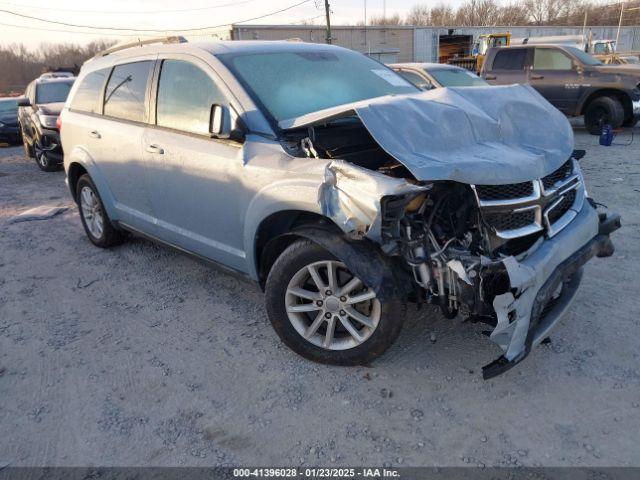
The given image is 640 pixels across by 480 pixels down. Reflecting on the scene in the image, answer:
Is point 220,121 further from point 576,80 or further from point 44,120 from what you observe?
point 576,80

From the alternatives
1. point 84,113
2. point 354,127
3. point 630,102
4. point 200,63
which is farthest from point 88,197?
point 630,102

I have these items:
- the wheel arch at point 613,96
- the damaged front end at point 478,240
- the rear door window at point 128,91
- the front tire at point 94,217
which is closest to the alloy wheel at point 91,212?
the front tire at point 94,217

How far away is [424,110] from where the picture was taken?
298 centimetres

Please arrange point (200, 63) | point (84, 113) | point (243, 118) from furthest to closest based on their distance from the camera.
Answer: point (84, 113) < point (200, 63) < point (243, 118)

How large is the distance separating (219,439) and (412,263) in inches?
52.0

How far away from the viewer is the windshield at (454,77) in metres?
9.44

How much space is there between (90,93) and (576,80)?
10459mm

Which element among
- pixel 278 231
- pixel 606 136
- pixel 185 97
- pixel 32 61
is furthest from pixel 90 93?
pixel 32 61

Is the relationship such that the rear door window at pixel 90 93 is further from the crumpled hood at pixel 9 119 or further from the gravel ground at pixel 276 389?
the crumpled hood at pixel 9 119

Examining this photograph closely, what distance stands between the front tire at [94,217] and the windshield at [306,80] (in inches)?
91.0

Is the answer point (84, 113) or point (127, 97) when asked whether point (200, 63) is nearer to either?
point (127, 97)

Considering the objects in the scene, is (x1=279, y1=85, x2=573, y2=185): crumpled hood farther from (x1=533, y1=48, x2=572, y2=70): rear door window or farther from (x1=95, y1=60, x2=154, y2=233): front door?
(x1=533, y1=48, x2=572, y2=70): rear door window

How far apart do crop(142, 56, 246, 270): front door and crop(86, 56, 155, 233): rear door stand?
0.18m

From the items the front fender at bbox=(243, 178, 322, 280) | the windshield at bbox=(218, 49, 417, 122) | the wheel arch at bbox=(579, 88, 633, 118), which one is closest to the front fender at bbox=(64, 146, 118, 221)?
the windshield at bbox=(218, 49, 417, 122)
